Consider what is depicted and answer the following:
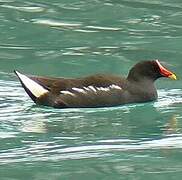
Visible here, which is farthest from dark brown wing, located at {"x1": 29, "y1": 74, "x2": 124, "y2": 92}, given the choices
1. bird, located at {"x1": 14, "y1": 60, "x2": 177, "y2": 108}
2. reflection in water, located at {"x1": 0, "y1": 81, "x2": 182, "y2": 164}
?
reflection in water, located at {"x1": 0, "y1": 81, "x2": 182, "y2": 164}

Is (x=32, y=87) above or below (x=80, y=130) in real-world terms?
above

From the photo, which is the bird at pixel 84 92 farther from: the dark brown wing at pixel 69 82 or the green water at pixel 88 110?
the green water at pixel 88 110

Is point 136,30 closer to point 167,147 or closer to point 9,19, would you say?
point 9,19

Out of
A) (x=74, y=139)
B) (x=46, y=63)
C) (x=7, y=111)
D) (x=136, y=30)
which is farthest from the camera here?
(x=136, y=30)

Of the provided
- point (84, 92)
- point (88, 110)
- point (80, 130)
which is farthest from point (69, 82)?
point (80, 130)

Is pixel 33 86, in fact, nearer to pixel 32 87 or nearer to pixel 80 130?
pixel 32 87

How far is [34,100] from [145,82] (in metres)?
1.29

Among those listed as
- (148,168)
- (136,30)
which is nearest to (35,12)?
(136,30)

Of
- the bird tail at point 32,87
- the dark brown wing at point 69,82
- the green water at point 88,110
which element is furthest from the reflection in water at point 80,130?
the dark brown wing at point 69,82

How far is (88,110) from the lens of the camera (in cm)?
981

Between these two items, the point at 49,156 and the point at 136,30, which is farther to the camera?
the point at 136,30

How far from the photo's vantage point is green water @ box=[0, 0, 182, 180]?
23.8ft

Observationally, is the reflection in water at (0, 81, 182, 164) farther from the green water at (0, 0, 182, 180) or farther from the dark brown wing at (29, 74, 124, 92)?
the dark brown wing at (29, 74, 124, 92)

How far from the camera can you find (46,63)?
1218 centimetres
